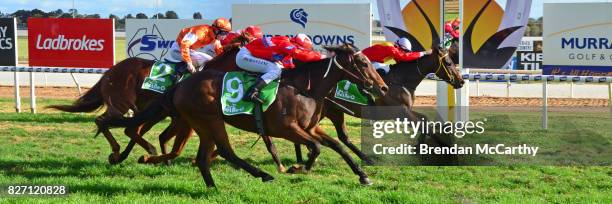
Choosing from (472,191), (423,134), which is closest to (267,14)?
(423,134)

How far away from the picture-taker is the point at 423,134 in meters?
9.12

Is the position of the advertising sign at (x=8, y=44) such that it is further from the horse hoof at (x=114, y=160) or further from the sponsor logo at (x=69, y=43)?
the horse hoof at (x=114, y=160)

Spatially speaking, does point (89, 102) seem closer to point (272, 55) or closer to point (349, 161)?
point (272, 55)

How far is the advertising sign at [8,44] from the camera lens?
14.9 m

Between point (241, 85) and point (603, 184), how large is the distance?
3577mm

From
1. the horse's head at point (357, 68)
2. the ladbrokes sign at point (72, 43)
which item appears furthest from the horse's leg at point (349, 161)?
the ladbrokes sign at point (72, 43)

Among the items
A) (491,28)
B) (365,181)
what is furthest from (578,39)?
(365,181)

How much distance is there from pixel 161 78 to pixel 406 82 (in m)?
2.93

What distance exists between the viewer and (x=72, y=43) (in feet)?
48.7

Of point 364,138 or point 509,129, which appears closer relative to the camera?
point 364,138

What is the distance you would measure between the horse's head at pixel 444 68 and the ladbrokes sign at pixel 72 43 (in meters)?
7.16

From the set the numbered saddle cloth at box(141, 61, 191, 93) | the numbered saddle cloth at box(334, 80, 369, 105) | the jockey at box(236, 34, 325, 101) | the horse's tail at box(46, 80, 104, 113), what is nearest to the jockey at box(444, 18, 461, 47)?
the numbered saddle cloth at box(334, 80, 369, 105)

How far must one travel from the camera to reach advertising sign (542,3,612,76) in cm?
1216

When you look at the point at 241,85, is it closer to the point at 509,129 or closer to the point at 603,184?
the point at 603,184
